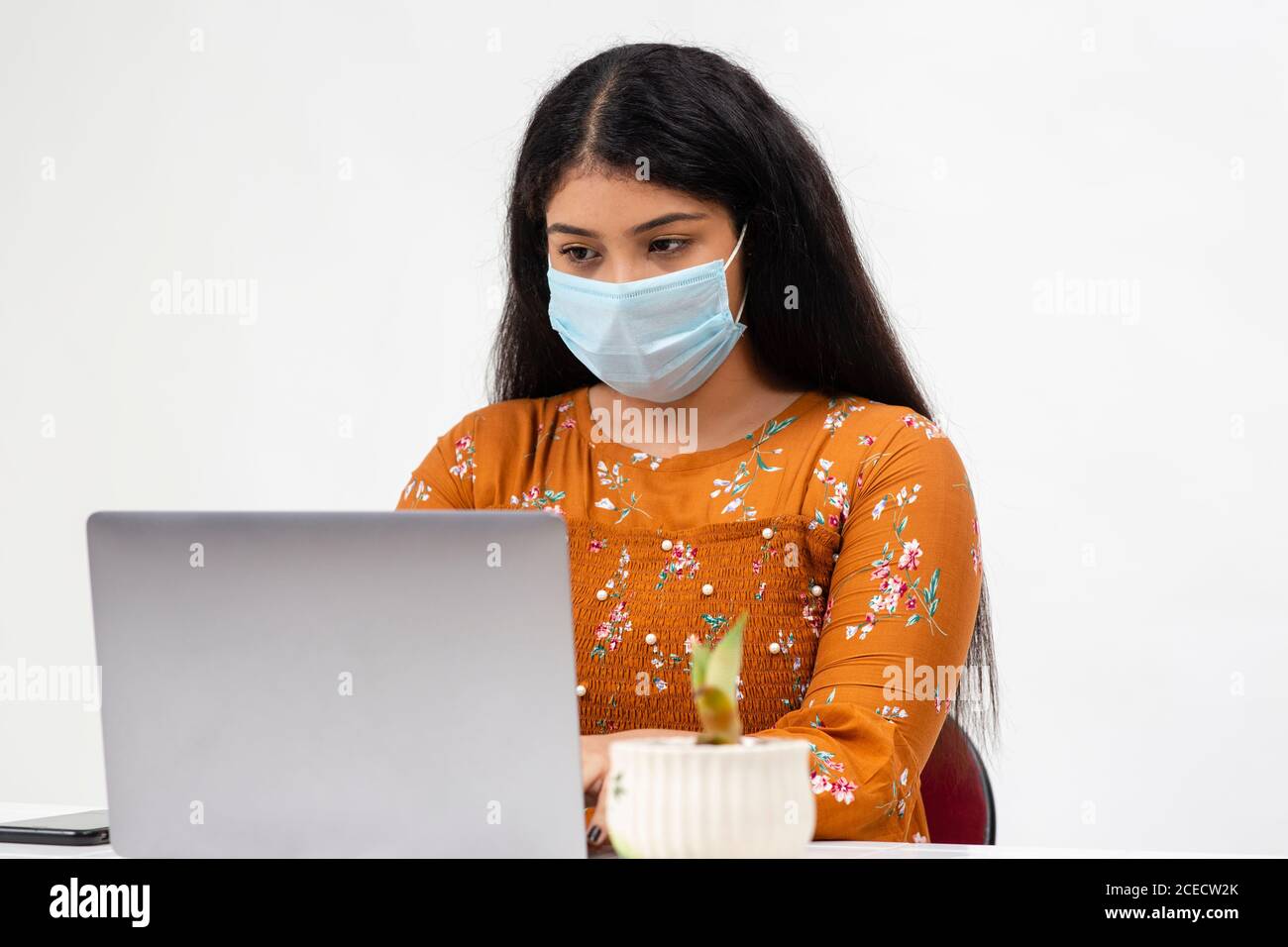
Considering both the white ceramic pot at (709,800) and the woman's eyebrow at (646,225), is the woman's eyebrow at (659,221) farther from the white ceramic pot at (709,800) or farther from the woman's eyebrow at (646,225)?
the white ceramic pot at (709,800)

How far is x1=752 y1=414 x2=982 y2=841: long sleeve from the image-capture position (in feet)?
4.48

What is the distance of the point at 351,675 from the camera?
948 mm

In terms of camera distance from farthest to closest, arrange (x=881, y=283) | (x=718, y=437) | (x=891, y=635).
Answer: (x=881, y=283) < (x=718, y=437) < (x=891, y=635)

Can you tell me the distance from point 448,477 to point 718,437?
1.27ft

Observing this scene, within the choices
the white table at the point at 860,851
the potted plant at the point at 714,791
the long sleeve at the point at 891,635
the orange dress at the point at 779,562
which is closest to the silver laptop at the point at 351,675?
the potted plant at the point at 714,791

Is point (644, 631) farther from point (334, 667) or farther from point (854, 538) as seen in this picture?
point (334, 667)

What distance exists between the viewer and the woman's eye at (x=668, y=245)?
5.84 feet

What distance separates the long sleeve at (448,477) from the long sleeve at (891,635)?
545 millimetres

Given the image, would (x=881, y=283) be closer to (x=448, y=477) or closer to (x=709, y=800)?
(x=448, y=477)

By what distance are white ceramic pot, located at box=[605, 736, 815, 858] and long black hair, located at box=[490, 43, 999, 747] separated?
100 centimetres

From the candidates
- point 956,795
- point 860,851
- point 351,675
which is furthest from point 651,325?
point 351,675

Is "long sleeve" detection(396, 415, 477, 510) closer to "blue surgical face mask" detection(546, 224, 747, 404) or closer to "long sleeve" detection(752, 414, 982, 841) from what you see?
"blue surgical face mask" detection(546, 224, 747, 404)
